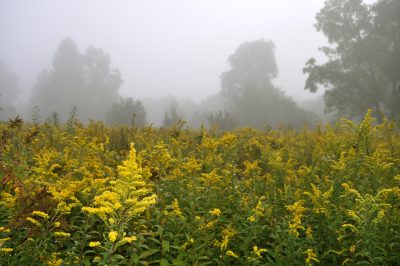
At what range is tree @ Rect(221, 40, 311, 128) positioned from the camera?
41.0 meters

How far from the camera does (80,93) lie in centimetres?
6888

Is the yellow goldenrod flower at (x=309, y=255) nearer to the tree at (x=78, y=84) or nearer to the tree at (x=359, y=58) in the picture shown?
the tree at (x=359, y=58)

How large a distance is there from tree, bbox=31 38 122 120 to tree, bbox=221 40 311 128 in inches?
946

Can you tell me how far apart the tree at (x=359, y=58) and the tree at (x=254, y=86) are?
1177 cm

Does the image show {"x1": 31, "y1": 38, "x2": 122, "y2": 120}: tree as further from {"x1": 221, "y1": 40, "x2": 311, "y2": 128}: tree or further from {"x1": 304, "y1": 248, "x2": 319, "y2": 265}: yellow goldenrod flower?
{"x1": 304, "y1": 248, "x2": 319, "y2": 265}: yellow goldenrod flower

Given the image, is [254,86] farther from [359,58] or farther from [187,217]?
[187,217]

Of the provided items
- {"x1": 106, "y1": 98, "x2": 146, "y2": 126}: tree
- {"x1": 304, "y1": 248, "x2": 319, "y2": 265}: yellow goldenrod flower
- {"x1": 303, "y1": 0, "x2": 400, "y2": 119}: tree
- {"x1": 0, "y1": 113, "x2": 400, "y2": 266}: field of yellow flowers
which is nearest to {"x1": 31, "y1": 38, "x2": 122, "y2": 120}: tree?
{"x1": 106, "y1": 98, "x2": 146, "y2": 126}: tree

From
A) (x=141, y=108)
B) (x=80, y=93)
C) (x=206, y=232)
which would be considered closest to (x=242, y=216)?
(x=206, y=232)

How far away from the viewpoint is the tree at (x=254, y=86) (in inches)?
1614

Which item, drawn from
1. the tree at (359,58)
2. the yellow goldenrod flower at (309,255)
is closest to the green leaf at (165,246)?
the yellow goldenrod flower at (309,255)

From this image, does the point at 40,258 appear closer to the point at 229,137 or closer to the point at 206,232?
the point at 206,232

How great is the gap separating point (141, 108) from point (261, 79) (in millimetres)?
24081

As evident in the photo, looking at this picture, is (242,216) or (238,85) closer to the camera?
(242,216)

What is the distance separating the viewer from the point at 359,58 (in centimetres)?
2772
